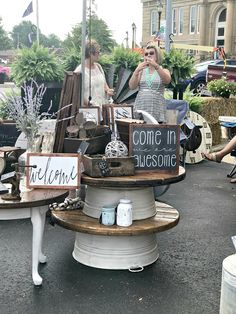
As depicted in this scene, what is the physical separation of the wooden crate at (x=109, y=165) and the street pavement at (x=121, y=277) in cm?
74

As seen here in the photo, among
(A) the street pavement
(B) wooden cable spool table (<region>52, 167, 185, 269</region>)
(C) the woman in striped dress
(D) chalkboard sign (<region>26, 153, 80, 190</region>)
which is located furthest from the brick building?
Answer: (D) chalkboard sign (<region>26, 153, 80, 190</region>)

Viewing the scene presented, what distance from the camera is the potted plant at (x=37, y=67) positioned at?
610 centimetres

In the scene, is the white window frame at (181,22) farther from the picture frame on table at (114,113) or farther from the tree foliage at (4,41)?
the picture frame on table at (114,113)

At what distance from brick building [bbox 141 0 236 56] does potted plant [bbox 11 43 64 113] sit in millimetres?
35523

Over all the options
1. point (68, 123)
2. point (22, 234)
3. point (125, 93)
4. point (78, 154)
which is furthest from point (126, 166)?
point (125, 93)

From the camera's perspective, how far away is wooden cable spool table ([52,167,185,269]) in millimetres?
3232

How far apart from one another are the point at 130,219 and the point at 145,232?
0.13 m

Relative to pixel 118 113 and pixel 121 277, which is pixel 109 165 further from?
pixel 121 277

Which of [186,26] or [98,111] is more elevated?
[186,26]

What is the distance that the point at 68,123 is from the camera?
356cm

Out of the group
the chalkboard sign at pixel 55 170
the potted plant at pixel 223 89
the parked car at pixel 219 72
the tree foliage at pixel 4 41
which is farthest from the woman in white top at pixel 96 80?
the tree foliage at pixel 4 41

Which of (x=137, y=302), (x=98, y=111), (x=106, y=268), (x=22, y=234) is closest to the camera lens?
(x=137, y=302)

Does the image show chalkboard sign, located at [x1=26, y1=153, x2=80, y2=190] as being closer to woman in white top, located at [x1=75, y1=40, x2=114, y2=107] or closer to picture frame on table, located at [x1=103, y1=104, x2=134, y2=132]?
picture frame on table, located at [x1=103, y1=104, x2=134, y2=132]

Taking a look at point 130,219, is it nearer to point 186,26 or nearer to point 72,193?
point 72,193
